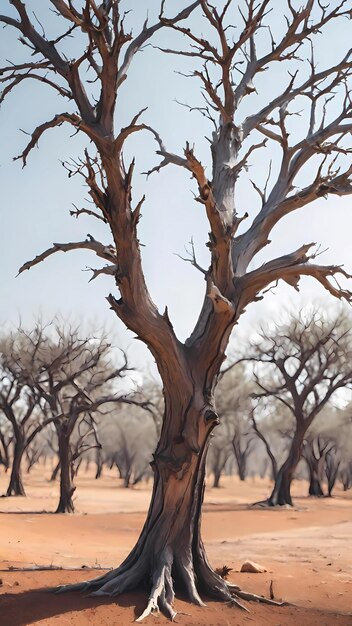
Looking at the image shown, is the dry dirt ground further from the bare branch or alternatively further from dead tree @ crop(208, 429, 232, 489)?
dead tree @ crop(208, 429, 232, 489)

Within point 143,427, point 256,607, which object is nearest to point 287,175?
point 256,607

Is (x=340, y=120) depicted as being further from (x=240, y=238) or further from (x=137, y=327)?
(x=137, y=327)

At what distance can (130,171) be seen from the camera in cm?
681

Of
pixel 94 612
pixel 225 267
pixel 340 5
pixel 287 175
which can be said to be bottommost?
pixel 94 612

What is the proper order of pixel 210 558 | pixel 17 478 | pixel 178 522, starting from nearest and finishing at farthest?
1. pixel 178 522
2. pixel 210 558
3. pixel 17 478

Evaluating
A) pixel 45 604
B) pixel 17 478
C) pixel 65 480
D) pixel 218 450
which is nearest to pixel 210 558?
pixel 45 604

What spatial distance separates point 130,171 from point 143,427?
5021 centimetres

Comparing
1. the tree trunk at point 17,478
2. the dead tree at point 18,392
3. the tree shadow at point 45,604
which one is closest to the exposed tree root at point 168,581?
the tree shadow at point 45,604

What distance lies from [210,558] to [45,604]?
258 inches

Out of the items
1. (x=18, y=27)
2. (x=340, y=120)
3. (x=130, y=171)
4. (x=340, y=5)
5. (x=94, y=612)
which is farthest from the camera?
(x=340, y=120)

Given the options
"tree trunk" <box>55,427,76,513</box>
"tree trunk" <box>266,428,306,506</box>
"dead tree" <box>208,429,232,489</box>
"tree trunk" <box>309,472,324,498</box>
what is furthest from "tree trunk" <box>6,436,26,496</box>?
"dead tree" <box>208,429,232,489</box>

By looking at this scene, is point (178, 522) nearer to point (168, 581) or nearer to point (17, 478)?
point (168, 581)

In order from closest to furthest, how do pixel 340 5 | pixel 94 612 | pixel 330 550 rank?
pixel 94 612 < pixel 340 5 < pixel 330 550

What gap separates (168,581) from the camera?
679 centimetres
